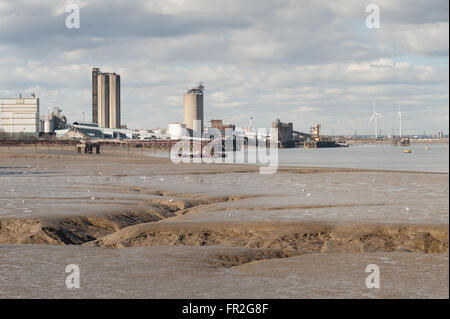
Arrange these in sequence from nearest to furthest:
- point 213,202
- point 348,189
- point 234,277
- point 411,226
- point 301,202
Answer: point 234,277
point 411,226
point 301,202
point 213,202
point 348,189

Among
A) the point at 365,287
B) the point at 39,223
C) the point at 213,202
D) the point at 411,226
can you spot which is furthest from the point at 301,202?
the point at 365,287

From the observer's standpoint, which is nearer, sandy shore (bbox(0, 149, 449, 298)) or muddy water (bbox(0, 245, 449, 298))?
muddy water (bbox(0, 245, 449, 298))

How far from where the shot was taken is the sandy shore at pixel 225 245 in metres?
13.8

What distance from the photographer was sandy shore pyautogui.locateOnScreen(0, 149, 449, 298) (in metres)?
13.8

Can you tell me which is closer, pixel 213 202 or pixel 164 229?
pixel 164 229

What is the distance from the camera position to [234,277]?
1481 centimetres

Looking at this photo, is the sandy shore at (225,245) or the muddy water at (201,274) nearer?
the muddy water at (201,274)

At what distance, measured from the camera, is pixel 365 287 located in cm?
1359

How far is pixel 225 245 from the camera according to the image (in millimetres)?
19562

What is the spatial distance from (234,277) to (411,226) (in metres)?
9.02

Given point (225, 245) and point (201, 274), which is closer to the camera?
point (201, 274)
